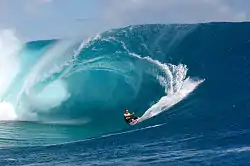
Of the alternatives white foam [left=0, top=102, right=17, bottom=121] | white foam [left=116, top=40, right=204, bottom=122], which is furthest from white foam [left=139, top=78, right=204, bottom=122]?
white foam [left=0, top=102, right=17, bottom=121]

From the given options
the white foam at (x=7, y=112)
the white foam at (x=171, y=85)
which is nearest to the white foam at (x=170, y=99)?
the white foam at (x=171, y=85)

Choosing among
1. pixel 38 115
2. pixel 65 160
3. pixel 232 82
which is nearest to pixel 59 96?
pixel 38 115

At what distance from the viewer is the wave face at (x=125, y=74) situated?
24484mm

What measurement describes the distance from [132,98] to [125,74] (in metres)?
2.78

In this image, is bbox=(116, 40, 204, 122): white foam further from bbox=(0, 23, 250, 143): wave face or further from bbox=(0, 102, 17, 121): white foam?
bbox=(0, 102, 17, 121): white foam

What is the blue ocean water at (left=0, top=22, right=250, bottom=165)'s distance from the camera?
1443cm

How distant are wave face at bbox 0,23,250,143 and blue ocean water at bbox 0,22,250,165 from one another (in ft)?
0.22

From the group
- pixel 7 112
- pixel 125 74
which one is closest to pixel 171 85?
pixel 125 74

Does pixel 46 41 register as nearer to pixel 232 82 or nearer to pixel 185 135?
pixel 232 82

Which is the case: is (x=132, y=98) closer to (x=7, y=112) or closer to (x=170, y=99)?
(x=170, y=99)

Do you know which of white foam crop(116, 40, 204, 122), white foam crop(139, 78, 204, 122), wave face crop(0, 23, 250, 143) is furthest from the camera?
wave face crop(0, 23, 250, 143)

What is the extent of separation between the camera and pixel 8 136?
23078 millimetres

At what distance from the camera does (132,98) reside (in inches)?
1073

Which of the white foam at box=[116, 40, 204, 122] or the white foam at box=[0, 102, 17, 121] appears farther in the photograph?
the white foam at box=[0, 102, 17, 121]
